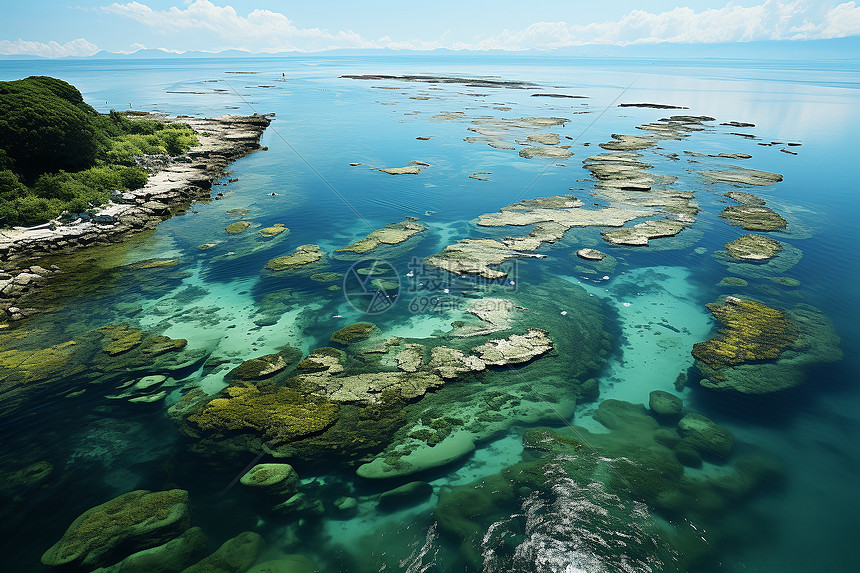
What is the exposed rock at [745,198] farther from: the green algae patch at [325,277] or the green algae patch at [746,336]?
the green algae patch at [325,277]

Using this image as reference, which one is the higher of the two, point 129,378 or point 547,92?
point 547,92

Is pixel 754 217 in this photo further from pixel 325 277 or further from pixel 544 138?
pixel 325 277

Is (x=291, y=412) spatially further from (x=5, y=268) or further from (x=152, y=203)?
(x=152, y=203)

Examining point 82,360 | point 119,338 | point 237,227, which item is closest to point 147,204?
point 237,227

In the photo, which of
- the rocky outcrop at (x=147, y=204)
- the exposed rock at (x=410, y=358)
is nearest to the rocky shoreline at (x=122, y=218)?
the rocky outcrop at (x=147, y=204)

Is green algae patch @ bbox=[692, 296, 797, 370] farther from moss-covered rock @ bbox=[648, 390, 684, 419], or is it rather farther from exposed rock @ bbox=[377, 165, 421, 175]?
exposed rock @ bbox=[377, 165, 421, 175]

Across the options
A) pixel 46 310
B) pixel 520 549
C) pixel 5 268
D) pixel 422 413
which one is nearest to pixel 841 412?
pixel 520 549

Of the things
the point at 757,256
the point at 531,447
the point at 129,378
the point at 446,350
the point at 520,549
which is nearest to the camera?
the point at 520,549
